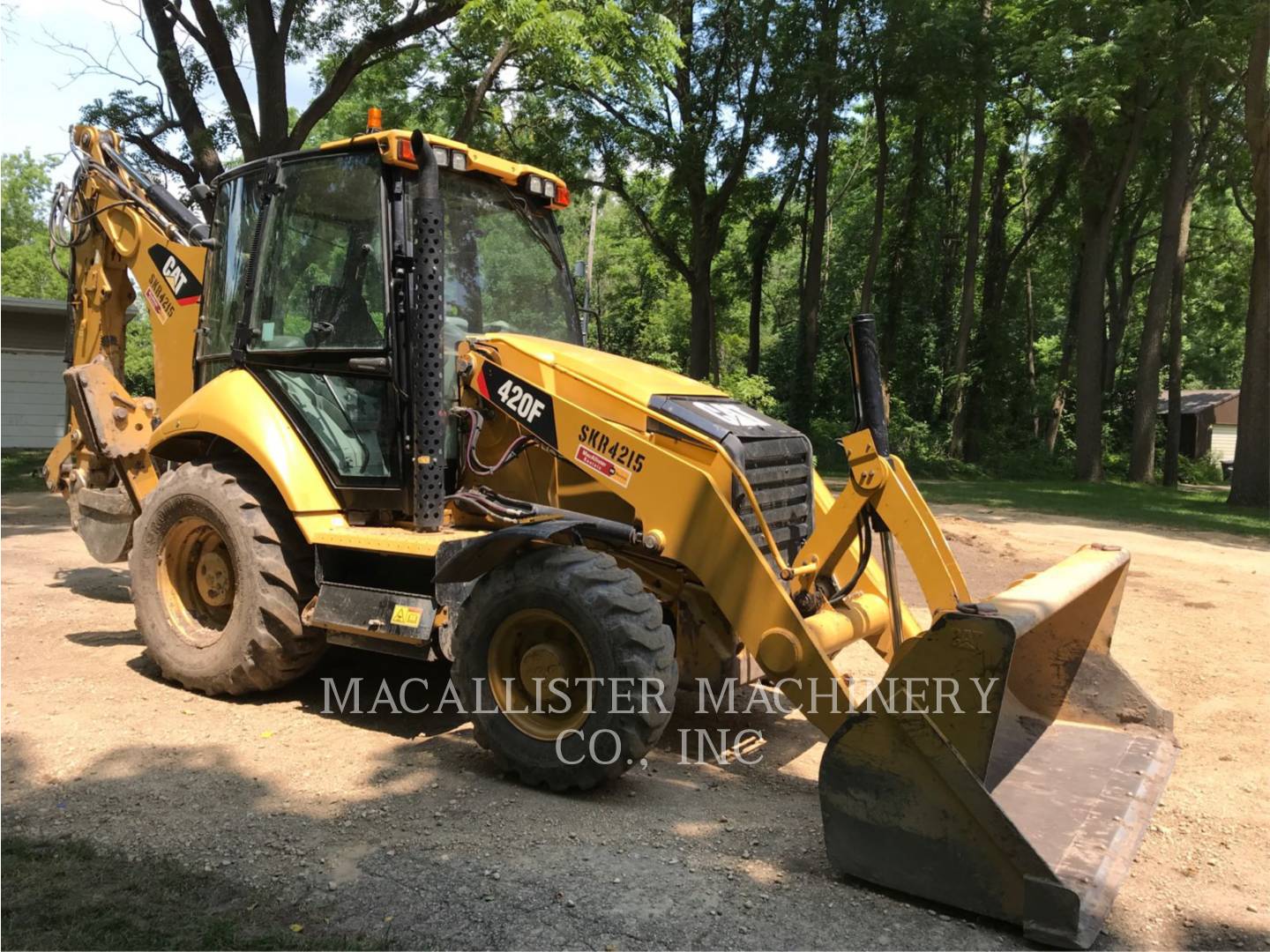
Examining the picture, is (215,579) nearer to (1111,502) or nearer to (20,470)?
(20,470)

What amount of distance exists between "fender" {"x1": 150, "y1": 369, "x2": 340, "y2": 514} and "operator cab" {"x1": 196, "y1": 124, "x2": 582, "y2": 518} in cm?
7

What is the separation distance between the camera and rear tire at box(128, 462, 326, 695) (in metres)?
5.12

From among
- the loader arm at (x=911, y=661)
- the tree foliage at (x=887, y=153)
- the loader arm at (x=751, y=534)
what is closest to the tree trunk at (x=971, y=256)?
the tree foliage at (x=887, y=153)

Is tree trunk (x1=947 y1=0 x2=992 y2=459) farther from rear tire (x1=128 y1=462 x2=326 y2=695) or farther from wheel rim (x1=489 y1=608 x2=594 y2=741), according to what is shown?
Result: wheel rim (x1=489 y1=608 x2=594 y2=741)

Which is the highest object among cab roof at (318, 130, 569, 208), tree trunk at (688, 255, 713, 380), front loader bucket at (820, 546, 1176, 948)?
tree trunk at (688, 255, 713, 380)

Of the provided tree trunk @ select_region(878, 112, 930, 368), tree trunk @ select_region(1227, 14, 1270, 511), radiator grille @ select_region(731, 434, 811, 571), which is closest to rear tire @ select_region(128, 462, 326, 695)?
radiator grille @ select_region(731, 434, 811, 571)

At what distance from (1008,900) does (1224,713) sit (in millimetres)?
3353

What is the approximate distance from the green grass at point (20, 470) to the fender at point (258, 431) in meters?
11.9

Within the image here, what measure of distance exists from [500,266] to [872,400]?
8.36 ft

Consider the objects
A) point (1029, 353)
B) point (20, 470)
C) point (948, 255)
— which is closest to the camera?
point (20, 470)

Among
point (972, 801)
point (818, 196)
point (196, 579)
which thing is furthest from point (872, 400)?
point (818, 196)

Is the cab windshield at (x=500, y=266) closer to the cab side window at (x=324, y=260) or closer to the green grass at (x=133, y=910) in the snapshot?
the cab side window at (x=324, y=260)

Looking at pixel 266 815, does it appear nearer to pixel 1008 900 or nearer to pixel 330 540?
pixel 330 540

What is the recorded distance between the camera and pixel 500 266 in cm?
569
